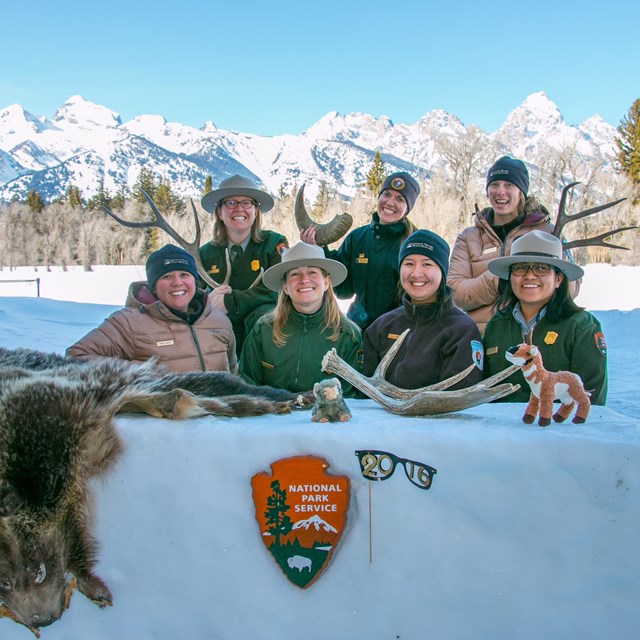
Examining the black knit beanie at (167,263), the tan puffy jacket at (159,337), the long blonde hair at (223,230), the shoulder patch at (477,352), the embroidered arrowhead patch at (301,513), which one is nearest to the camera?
the embroidered arrowhead patch at (301,513)

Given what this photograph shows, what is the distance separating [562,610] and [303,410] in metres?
0.92

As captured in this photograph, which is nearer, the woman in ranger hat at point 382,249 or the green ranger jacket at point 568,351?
the green ranger jacket at point 568,351

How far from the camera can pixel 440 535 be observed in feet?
5.05

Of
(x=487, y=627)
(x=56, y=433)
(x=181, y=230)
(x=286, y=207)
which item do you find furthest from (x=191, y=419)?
(x=181, y=230)

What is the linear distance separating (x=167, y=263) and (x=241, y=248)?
1215 millimetres

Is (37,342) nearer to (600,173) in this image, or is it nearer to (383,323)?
(383,323)

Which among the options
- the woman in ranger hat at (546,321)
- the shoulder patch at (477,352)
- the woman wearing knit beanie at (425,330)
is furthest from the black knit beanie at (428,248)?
the shoulder patch at (477,352)

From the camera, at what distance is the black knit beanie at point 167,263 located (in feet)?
10.6

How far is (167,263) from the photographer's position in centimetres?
324

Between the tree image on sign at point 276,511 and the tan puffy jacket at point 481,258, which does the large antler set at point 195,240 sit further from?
the tree image on sign at point 276,511

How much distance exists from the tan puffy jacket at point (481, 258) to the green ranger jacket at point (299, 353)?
0.83 meters

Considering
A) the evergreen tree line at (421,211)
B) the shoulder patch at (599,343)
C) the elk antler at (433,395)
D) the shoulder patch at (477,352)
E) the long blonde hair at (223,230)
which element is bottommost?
the elk antler at (433,395)

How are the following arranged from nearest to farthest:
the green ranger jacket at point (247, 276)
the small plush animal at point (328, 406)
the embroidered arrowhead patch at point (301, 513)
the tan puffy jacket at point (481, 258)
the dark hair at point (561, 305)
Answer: the embroidered arrowhead patch at point (301, 513)
the small plush animal at point (328, 406)
the dark hair at point (561, 305)
the tan puffy jacket at point (481, 258)
the green ranger jacket at point (247, 276)

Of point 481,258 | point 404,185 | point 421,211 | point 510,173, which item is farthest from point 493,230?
point 421,211
